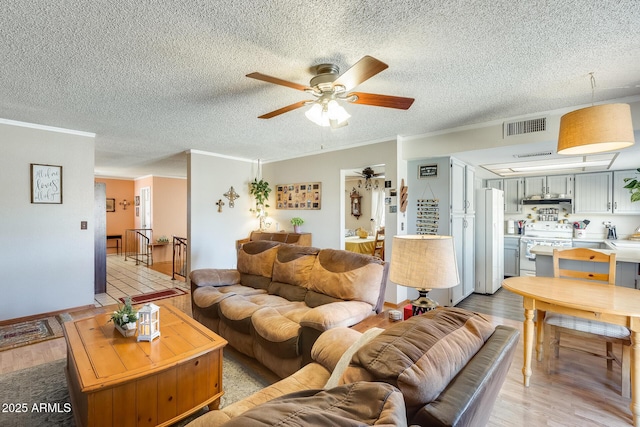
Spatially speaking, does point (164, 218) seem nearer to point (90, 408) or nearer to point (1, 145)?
point (1, 145)

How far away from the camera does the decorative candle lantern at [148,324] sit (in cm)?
195

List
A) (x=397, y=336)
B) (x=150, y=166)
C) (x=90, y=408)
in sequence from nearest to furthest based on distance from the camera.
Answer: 1. (x=397, y=336)
2. (x=90, y=408)
3. (x=150, y=166)

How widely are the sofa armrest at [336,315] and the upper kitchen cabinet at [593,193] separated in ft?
17.2

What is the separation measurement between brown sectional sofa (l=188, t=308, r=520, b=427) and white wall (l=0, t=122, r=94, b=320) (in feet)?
12.7

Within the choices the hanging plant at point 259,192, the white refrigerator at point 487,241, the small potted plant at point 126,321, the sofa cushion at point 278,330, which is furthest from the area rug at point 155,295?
the white refrigerator at point 487,241

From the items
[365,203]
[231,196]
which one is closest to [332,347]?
[231,196]

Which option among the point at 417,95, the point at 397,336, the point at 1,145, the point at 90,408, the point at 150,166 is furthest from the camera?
the point at 150,166

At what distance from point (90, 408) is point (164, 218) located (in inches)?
304

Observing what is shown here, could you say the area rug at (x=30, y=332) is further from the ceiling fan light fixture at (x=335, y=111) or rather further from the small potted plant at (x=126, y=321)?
the ceiling fan light fixture at (x=335, y=111)

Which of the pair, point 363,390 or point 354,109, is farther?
point 354,109

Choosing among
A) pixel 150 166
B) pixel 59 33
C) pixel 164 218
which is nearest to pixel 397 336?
pixel 59 33

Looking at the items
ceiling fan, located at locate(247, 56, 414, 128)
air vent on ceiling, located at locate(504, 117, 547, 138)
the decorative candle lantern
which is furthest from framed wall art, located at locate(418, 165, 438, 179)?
the decorative candle lantern

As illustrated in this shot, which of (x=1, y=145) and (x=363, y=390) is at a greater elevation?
(x=1, y=145)

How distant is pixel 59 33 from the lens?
177 centimetres
